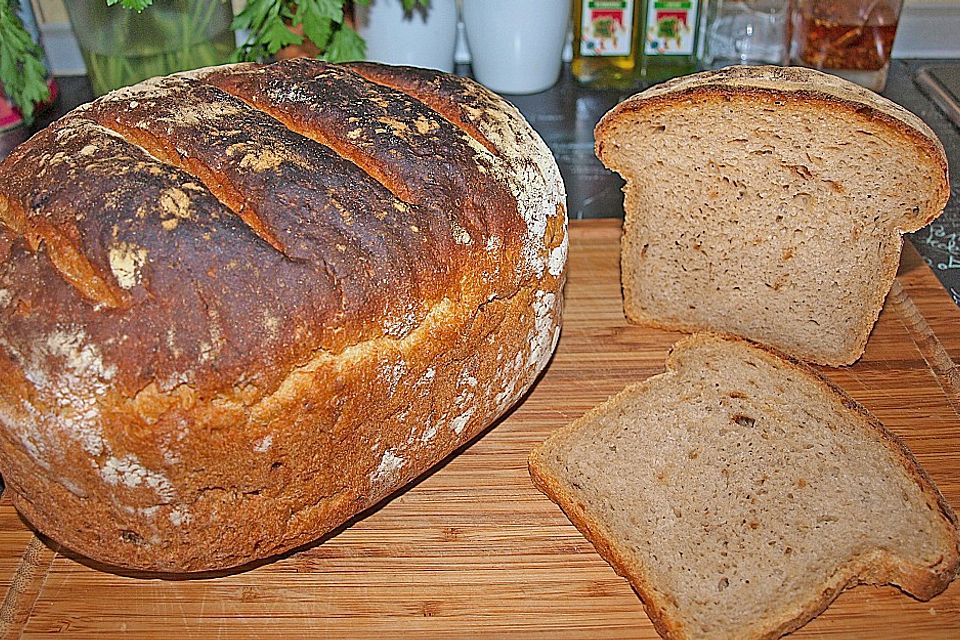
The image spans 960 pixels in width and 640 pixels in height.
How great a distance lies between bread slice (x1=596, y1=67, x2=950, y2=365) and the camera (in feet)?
7.01

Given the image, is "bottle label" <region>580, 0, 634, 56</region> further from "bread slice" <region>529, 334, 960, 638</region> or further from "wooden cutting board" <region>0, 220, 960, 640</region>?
"wooden cutting board" <region>0, 220, 960, 640</region>

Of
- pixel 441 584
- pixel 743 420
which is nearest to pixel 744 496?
pixel 743 420

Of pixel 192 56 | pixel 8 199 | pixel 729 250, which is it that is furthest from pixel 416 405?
pixel 192 56

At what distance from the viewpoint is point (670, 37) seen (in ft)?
11.1

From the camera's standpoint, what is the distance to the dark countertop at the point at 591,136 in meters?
2.81

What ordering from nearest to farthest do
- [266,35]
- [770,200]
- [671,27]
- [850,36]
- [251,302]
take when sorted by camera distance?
1. [251,302]
2. [770,200]
3. [266,35]
4. [850,36]
5. [671,27]

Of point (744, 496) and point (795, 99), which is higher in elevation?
point (795, 99)

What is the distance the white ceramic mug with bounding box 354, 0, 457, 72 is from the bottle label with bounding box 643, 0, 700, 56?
2.48ft

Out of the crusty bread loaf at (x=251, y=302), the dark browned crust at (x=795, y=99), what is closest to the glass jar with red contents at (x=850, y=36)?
the dark browned crust at (x=795, y=99)

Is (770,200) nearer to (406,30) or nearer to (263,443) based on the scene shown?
(263,443)

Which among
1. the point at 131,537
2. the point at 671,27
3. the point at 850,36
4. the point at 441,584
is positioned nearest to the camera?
the point at 131,537

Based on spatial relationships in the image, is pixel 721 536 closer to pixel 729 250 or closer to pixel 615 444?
pixel 615 444

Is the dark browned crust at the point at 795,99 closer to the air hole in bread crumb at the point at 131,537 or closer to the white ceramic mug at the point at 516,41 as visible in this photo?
the white ceramic mug at the point at 516,41

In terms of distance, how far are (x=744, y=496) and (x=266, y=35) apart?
1.84 meters
